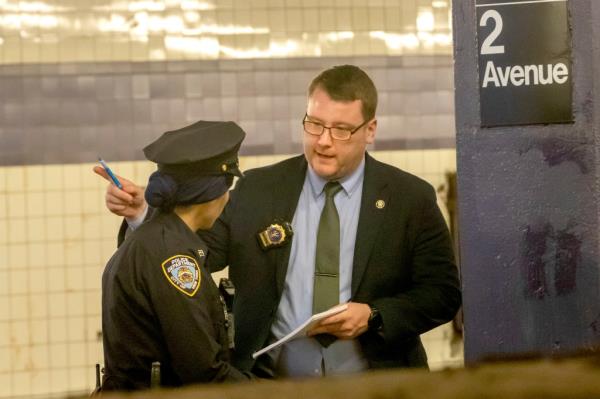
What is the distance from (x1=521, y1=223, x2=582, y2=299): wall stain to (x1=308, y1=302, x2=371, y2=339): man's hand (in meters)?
0.49

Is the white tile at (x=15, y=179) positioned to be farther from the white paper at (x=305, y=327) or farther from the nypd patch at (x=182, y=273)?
the nypd patch at (x=182, y=273)

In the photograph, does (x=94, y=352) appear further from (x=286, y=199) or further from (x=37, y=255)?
(x=286, y=199)

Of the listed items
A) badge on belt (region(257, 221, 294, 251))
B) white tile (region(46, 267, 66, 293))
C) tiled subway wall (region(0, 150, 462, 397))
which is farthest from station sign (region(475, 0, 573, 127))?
white tile (region(46, 267, 66, 293))

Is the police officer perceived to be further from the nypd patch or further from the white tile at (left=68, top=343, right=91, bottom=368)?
the white tile at (left=68, top=343, right=91, bottom=368)

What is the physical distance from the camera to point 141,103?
5773mm

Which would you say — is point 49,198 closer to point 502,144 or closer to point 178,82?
point 178,82

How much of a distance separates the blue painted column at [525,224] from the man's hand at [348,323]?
1.08 ft

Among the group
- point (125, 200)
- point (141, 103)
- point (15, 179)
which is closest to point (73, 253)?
point (15, 179)

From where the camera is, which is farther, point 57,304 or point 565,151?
point 57,304

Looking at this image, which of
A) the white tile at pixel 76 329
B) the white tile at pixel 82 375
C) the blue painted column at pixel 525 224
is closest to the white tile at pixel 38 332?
the white tile at pixel 76 329

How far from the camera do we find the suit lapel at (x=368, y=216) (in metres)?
2.97

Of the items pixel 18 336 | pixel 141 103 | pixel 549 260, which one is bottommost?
pixel 18 336

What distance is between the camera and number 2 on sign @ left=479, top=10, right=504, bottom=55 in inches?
101

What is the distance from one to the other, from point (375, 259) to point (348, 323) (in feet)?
0.78
